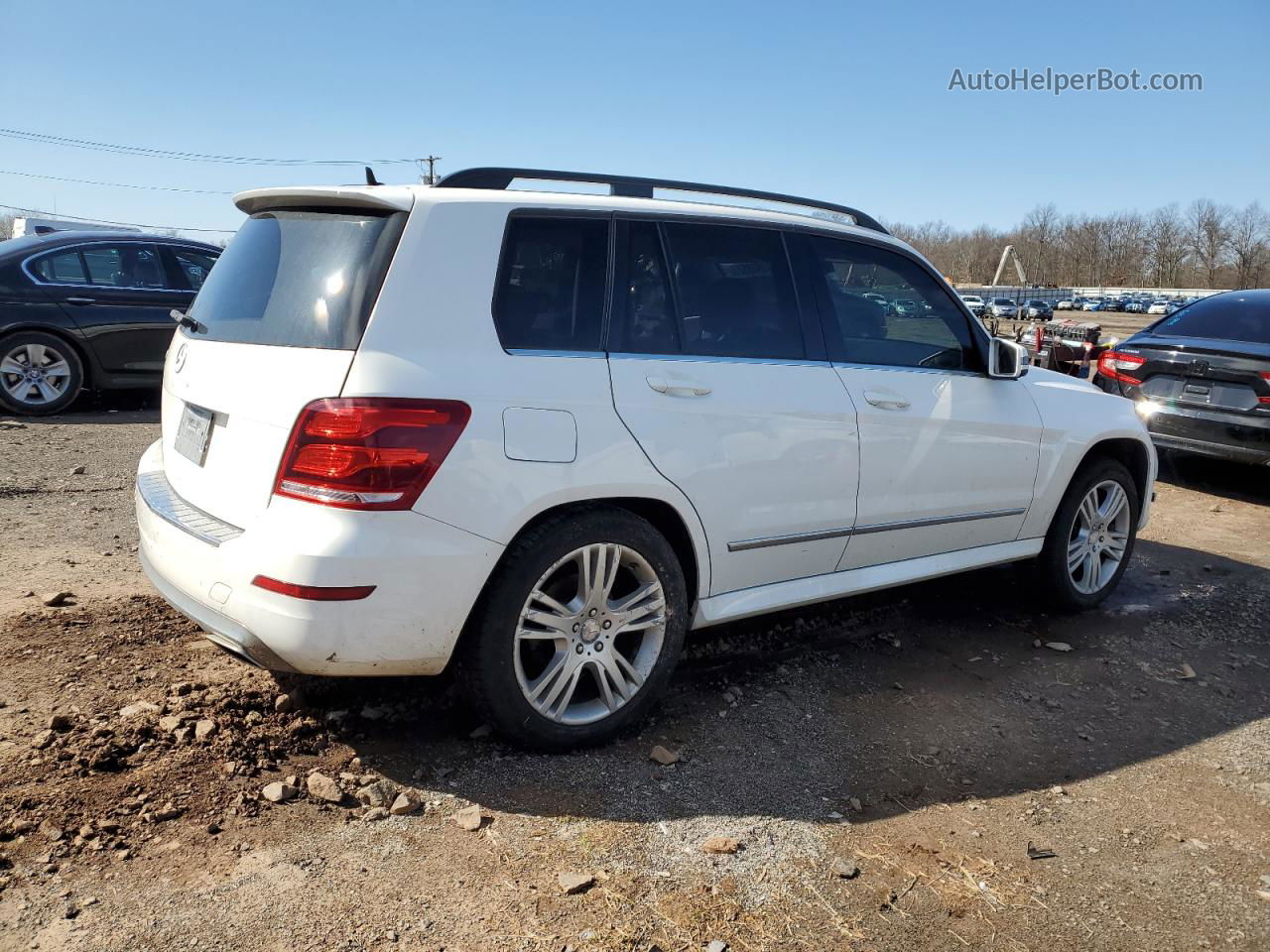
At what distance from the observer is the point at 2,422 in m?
8.89

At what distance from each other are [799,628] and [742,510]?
1.39 meters

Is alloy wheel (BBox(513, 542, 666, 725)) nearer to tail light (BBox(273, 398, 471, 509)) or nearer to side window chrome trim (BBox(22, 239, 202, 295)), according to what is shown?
tail light (BBox(273, 398, 471, 509))

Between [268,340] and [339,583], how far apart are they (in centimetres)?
88

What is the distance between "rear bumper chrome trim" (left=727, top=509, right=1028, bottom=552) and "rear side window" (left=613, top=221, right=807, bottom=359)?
0.70 m

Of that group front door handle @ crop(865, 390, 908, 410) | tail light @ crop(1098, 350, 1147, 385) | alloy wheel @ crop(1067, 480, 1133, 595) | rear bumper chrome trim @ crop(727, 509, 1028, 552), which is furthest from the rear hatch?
tail light @ crop(1098, 350, 1147, 385)

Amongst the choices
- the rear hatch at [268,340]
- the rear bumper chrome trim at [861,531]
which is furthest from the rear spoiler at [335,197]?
the rear bumper chrome trim at [861,531]

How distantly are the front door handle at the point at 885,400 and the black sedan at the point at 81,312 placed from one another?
25.7ft

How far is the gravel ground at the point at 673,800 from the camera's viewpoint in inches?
104

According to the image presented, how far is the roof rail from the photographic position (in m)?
3.51

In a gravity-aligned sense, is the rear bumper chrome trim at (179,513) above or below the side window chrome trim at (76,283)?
below

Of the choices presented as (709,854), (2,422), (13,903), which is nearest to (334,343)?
(13,903)

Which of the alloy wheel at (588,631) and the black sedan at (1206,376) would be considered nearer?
the alloy wheel at (588,631)

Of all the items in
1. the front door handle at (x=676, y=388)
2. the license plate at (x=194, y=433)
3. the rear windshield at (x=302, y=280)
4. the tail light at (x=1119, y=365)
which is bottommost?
the license plate at (x=194, y=433)

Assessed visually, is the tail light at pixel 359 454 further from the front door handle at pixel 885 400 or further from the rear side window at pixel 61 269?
the rear side window at pixel 61 269
